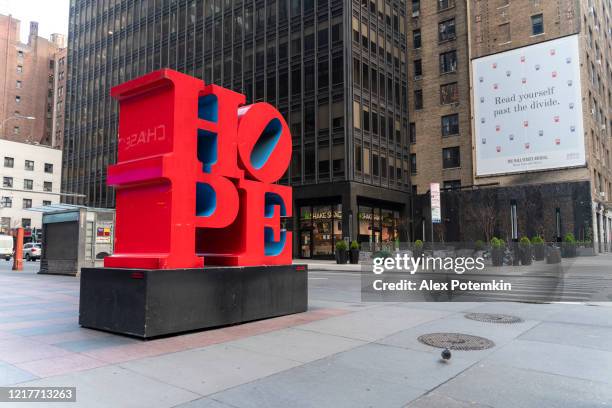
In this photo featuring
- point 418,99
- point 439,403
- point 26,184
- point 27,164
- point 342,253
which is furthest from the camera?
point 27,164

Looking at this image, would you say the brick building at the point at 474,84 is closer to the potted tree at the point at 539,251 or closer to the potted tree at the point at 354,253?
the potted tree at the point at 539,251

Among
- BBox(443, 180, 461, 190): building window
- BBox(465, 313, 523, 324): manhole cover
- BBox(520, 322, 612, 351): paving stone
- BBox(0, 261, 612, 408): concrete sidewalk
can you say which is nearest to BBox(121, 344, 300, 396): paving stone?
BBox(0, 261, 612, 408): concrete sidewalk

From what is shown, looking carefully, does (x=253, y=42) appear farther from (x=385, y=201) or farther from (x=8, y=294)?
(x=8, y=294)

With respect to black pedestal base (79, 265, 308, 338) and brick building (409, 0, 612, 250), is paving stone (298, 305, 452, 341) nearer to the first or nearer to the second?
black pedestal base (79, 265, 308, 338)

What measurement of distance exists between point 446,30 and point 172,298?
4718 centimetres

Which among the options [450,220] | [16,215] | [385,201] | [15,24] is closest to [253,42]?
[385,201]

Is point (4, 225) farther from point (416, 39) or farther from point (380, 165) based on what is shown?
point (416, 39)

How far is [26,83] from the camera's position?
310 ft

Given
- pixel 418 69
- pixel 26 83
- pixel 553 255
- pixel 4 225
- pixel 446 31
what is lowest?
pixel 553 255

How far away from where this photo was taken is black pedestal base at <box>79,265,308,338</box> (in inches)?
273

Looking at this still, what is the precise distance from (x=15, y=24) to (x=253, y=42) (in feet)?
247

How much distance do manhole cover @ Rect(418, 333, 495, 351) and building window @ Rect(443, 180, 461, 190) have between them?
131 feet

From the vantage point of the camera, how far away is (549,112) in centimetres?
4119

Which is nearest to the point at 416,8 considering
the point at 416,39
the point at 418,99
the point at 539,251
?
the point at 416,39
